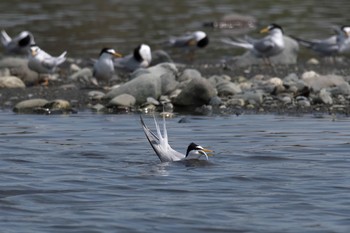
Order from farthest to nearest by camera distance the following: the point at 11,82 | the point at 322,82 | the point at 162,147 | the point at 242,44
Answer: the point at 242,44 → the point at 11,82 → the point at 322,82 → the point at 162,147

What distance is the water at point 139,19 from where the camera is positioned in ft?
81.6

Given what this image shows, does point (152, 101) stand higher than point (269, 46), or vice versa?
point (269, 46)

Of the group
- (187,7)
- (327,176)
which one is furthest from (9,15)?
(327,176)

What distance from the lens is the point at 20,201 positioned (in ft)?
29.4

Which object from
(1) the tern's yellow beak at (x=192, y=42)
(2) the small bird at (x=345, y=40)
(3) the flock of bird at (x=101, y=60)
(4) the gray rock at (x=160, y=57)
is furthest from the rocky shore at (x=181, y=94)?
(1) the tern's yellow beak at (x=192, y=42)

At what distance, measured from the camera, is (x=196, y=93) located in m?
15.2

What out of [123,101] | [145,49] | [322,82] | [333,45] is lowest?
[123,101]

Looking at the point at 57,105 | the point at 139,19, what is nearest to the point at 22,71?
the point at 57,105

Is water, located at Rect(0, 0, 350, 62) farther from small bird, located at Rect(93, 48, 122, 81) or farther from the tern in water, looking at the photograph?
small bird, located at Rect(93, 48, 122, 81)

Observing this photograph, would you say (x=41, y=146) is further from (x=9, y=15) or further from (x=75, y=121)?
(x=9, y=15)

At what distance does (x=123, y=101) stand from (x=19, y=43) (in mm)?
7643

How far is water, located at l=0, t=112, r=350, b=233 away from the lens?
8211 mm

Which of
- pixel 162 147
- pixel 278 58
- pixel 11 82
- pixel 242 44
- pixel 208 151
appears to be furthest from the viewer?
pixel 242 44

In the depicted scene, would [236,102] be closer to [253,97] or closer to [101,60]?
[253,97]
